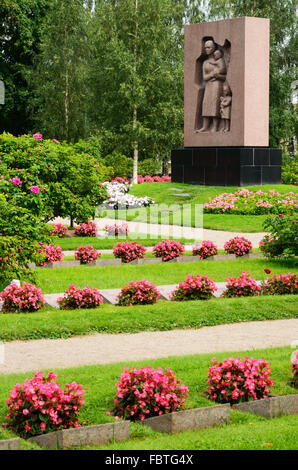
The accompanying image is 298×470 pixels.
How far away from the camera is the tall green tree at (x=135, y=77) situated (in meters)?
38.6

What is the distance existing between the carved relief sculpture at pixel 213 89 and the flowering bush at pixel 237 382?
2205cm

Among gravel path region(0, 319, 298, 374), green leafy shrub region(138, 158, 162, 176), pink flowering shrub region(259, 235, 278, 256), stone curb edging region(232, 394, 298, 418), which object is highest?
green leafy shrub region(138, 158, 162, 176)

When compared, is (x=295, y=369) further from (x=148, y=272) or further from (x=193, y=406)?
(x=148, y=272)

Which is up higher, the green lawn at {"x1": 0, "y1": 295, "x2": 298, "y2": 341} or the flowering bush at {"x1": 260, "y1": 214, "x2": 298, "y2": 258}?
the flowering bush at {"x1": 260, "y1": 214, "x2": 298, "y2": 258}

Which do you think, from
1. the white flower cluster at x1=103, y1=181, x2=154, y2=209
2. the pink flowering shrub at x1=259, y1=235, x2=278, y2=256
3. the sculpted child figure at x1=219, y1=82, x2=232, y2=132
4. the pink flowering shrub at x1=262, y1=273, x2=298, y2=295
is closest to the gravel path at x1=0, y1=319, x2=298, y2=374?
the pink flowering shrub at x1=262, y1=273, x2=298, y2=295

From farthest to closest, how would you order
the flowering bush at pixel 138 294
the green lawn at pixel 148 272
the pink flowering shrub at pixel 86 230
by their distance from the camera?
the pink flowering shrub at pixel 86 230
the green lawn at pixel 148 272
the flowering bush at pixel 138 294

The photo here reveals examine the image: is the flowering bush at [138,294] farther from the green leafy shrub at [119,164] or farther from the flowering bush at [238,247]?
the green leafy shrub at [119,164]

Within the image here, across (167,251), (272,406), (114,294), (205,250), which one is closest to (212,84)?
(205,250)

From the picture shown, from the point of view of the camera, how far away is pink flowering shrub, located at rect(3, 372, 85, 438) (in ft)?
19.2

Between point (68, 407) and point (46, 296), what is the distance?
5.52 metres

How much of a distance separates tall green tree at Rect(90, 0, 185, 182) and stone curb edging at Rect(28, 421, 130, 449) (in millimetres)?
32831

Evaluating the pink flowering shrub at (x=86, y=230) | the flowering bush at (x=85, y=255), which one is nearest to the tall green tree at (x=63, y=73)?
the pink flowering shrub at (x=86, y=230)

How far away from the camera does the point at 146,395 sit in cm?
624

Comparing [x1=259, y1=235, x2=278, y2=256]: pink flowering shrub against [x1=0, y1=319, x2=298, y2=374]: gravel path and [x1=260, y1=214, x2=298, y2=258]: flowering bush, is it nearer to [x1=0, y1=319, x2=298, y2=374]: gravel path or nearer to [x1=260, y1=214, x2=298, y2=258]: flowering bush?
[x1=260, y1=214, x2=298, y2=258]: flowering bush
